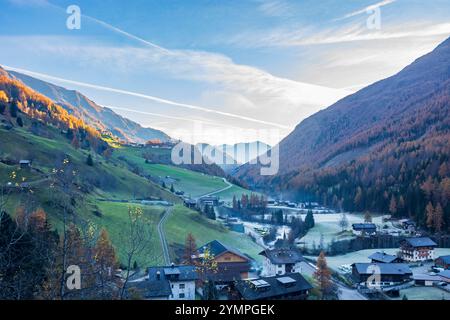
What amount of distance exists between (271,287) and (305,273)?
37.1 ft

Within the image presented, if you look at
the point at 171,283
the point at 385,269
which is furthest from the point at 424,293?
the point at 171,283

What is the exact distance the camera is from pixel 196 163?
468 feet

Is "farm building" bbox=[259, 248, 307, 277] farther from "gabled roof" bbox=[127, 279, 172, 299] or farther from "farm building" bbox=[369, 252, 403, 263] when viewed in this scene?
"gabled roof" bbox=[127, 279, 172, 299]

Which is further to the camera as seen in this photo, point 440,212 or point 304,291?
point 440,212

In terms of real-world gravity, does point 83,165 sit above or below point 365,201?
above

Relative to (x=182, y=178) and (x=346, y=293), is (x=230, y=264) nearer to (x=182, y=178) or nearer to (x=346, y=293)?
(x=346, y=293)

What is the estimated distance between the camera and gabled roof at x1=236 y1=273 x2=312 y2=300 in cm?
2309

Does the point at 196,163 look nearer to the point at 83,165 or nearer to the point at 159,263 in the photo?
the point at 83,165

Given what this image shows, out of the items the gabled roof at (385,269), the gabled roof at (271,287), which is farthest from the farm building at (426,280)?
the gabled roof at (271,287)

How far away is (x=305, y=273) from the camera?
34.9 meters

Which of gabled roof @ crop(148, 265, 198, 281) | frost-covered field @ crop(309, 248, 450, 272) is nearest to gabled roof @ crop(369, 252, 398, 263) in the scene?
frost-covered field @ crop(309, 248, 450, 272)
